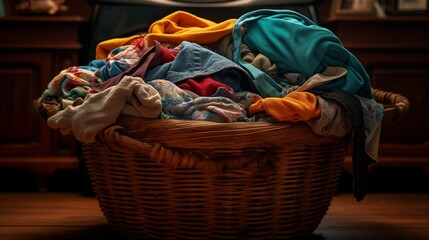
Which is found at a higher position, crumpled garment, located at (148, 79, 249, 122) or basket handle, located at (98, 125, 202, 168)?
crumpled garment, located at (148, 79, 249, 122)

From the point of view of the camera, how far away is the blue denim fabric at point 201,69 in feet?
3.75

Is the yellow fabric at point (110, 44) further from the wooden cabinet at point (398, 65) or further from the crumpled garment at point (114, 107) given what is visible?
the wooden cabinet at point (398, 65)

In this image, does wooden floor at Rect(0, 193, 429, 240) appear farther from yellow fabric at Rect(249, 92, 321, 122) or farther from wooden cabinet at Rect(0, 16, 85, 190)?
yellow fabric at Rect(249, 92, 321, 122)

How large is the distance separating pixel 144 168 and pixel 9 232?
0.37 m

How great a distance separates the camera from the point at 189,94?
3.61 ft

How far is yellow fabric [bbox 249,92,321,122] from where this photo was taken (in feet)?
3.35

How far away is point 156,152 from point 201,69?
208mm

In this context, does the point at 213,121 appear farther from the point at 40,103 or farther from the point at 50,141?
the point at 50,141

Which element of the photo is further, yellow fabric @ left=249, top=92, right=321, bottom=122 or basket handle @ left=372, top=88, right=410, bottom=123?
basket handle @ left=372, top=88, right=410, bottom=123

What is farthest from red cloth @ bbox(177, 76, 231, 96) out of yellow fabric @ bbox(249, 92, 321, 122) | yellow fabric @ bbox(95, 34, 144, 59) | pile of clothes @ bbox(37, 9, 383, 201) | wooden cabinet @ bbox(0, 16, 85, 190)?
wooden cabinet @ bbox(0, 16, 85, 190)

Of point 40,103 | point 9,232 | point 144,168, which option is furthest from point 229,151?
point 9,232

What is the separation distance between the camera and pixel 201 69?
1.16 m

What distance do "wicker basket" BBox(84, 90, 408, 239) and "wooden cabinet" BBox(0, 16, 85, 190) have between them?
28.9 inches

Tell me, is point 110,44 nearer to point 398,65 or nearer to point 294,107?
point 294,107
